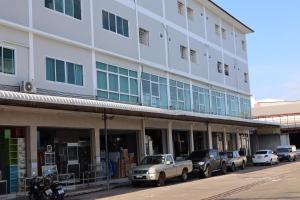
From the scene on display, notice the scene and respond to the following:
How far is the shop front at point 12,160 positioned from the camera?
24.2 meters

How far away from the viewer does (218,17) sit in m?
53.3

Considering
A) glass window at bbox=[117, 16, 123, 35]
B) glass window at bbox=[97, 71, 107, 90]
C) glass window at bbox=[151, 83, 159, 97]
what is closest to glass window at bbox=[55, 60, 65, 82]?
glass window at bbox=[97, 71, 107, 90]

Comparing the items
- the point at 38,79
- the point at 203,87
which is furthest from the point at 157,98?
the point at 38,79

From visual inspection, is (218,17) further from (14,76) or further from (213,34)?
(14,76)

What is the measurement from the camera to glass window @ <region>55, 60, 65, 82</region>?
89.2ft

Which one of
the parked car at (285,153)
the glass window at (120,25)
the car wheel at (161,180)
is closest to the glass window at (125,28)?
the glass window at (120,25)

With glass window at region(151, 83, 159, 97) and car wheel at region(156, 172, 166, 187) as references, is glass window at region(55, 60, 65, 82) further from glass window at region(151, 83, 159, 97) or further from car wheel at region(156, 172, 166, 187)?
glass window at region(151, 83, 159, 97)

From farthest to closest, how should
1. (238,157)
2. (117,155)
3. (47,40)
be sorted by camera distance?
(238,157) < (117,155) < (47,40)

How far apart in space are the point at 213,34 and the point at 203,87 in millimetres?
6824

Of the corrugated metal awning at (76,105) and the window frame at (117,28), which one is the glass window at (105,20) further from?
the corrugated metal awning at (76,105)

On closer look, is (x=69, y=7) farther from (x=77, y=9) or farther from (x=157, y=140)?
(x=157, y=140)

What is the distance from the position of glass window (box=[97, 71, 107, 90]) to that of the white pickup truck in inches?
203

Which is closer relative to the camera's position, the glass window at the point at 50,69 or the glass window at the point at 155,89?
the glass window at the point at 50,69

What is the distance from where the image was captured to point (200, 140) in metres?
48.2
